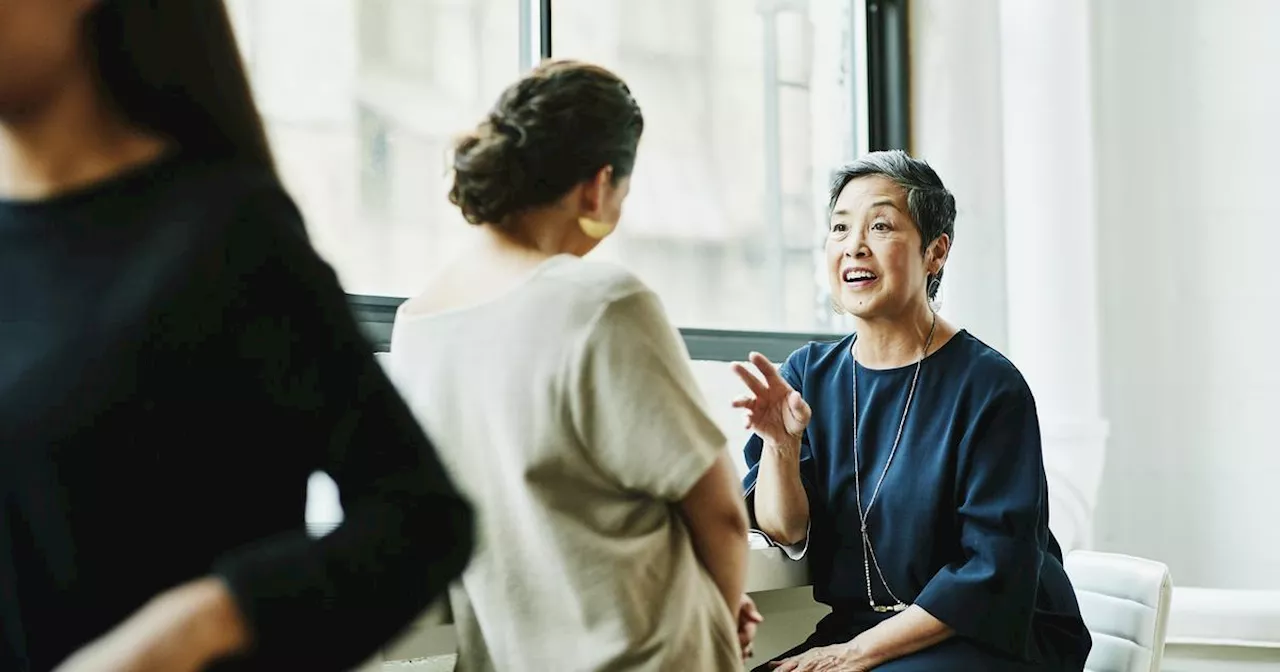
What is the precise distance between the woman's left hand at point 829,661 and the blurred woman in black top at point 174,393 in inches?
57.4

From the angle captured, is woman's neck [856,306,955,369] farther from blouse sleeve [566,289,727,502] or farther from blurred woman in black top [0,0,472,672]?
blurred woman in black top [0,0,472,672]

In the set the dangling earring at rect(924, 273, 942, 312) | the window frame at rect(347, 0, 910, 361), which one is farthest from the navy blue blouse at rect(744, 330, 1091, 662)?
the window frame at rect(347, 0, 910, 361)

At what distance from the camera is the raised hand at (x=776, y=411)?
1.92 meters

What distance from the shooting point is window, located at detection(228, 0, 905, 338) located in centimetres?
251

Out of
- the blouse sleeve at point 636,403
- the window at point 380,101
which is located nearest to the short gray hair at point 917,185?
the window at point 380,101

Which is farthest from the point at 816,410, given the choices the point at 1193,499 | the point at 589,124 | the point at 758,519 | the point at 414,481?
the point at 1193,499

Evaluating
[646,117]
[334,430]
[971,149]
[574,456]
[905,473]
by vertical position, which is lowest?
[905,473]

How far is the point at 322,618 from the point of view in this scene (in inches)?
21.7

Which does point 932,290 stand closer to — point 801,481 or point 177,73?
point 801,481

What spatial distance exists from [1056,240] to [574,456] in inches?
104

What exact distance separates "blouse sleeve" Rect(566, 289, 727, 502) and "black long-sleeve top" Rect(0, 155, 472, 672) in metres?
0.57

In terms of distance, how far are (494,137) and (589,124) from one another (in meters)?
0.10

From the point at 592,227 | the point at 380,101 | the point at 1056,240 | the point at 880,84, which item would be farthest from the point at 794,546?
the point at 880,84

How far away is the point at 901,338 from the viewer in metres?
2.15
